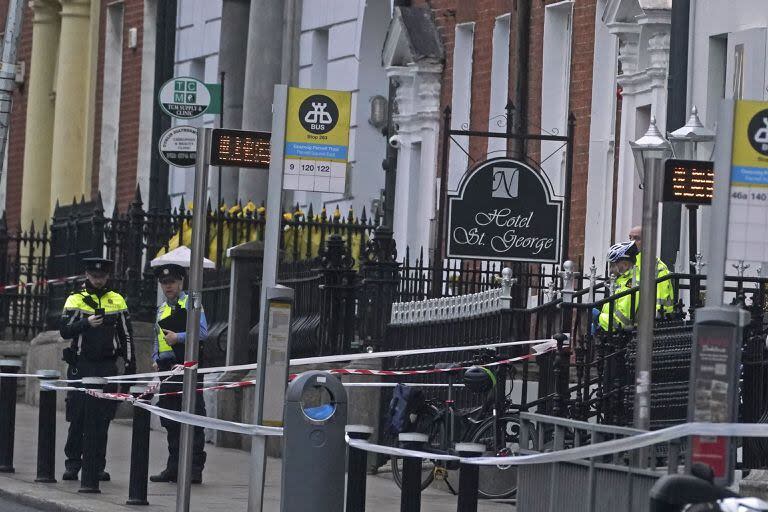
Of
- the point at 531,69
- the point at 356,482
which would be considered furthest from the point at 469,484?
the point at 531,69

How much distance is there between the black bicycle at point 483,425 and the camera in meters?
17.0

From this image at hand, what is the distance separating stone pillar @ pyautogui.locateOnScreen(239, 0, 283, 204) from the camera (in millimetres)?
29484

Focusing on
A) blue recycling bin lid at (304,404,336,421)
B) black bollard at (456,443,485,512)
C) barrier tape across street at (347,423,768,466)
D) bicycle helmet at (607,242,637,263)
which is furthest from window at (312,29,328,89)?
black bollard at (456,443,485,512)

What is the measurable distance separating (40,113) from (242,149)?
26.9m

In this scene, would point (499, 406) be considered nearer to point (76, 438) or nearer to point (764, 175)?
point (76, 438)

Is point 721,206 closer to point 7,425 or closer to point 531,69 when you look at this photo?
point 7,425

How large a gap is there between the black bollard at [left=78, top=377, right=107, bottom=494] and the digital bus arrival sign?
11.7ft

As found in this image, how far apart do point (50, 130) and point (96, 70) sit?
269cm

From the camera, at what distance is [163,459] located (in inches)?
798

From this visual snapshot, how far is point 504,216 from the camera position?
18516 mm

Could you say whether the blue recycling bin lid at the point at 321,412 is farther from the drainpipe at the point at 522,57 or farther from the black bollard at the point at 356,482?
the drainpipe at the point at 522,57

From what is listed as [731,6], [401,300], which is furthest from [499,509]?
[731,6]

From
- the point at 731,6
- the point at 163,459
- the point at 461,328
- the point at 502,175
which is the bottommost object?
the point at 163,459

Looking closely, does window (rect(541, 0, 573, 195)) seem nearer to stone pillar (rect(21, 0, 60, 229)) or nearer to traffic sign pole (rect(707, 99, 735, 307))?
traffic sign pole (rect(707, 99, 735, 307))
